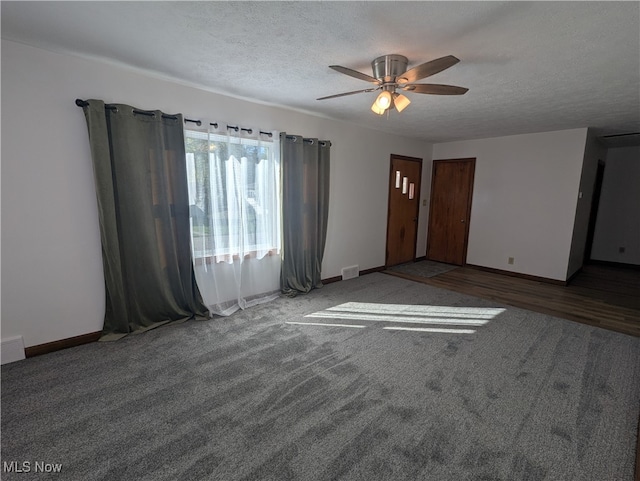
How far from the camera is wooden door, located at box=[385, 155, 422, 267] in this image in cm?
532

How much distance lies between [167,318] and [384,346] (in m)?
2.19

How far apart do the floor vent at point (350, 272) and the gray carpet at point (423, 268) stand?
79 cm

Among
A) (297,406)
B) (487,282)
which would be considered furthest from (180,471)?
(487,282)

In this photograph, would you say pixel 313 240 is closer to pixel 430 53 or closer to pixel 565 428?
pixel 430 53

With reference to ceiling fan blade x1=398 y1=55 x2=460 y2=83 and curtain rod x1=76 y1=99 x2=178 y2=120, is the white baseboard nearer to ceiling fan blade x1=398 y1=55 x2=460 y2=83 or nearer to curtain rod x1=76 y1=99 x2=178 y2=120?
curtain rod x1=76 y1=99 x2=178 y2=120

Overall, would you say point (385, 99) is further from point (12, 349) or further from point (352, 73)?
point (12, 349)

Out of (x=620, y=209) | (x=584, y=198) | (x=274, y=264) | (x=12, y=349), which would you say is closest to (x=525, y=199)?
(x=584, y=198)

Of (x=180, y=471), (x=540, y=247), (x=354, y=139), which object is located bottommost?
(x=180, y=471)

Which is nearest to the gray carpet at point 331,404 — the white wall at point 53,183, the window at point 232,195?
the white wall at point 53,183

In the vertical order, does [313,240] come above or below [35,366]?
above

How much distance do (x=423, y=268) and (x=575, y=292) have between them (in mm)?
2177

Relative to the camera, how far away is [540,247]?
4770 mm

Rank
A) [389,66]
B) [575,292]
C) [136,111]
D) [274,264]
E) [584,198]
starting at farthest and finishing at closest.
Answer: [584,198] → [575,292] → [274,264] → [136,111] → [389,66]

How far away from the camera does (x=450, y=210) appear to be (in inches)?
230
